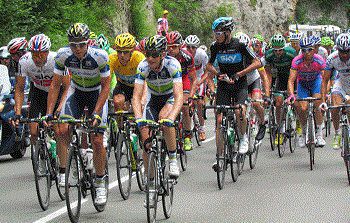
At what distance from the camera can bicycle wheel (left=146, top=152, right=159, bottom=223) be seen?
921 cm

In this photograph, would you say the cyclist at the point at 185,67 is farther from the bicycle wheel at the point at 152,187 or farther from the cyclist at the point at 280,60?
the bicycle wheel at the point at 152,187

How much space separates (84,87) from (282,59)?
7588mm

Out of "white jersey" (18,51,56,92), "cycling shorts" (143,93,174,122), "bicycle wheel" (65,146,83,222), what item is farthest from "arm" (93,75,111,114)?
"white jersey" (18,51,56,92)

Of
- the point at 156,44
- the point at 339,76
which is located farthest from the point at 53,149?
the point at 339,76

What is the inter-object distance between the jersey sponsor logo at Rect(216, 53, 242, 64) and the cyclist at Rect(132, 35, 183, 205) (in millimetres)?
3127

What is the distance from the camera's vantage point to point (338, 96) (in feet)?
45.9

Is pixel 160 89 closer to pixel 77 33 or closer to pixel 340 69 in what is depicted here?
pixel 77 33

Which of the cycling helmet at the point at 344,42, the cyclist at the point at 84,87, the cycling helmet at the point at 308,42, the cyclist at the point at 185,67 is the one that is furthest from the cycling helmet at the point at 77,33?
the cycling helmet at the point at 308,42

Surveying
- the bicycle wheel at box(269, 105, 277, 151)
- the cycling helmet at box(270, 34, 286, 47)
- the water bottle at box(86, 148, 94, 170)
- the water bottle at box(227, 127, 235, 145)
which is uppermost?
the cycling helmet at box(270, 34, 286, 47)

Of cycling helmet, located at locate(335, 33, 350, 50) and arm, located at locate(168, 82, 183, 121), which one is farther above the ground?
cycling helmet, located at locate(335, 33, 350, 50)

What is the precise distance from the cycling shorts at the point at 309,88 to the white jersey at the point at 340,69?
5.98ft

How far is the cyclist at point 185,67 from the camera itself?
50.0 feet

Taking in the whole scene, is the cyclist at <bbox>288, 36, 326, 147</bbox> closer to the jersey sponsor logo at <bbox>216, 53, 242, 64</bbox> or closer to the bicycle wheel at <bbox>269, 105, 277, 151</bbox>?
the bicycle wheel at <bbox>269, 105, 277, 151</bbox>

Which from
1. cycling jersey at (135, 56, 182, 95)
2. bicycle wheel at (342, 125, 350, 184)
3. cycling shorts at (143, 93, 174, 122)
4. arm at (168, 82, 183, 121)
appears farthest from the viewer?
bicycle wheel at (342, 125, 350, 184)
